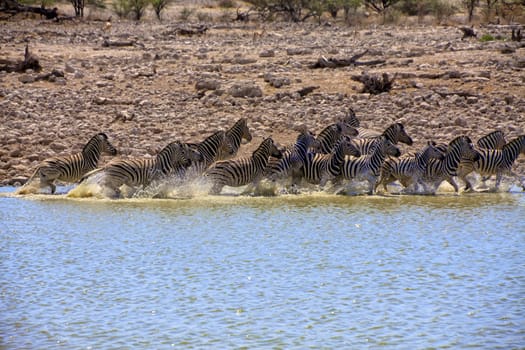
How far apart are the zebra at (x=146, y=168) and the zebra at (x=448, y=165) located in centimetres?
334

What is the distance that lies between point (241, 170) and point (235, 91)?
5.69 meters

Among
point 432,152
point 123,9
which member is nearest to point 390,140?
point 432,152

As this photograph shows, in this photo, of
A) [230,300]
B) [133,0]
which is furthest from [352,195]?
[133,0]

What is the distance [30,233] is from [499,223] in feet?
17.4

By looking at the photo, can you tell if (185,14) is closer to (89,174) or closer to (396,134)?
(396,134)

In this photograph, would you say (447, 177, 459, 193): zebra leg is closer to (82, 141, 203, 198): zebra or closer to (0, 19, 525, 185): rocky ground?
(0, 19, 525, 185): rocky ground

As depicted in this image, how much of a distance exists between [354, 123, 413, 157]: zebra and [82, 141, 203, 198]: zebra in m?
2.54

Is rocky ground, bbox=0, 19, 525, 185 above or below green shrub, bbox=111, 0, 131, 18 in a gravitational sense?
below

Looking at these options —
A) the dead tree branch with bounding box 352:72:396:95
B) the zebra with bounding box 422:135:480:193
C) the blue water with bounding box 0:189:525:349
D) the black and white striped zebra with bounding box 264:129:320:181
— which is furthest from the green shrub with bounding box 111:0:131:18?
the blue water with bounding box 0:189:525:349

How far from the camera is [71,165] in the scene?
1389 centimetres

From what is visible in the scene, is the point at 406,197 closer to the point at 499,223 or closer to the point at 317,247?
the point at 499,223

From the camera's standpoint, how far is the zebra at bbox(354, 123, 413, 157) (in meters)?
14.3

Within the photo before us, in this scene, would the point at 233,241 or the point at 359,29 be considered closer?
the point at 233,241

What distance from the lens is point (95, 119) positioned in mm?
17734
